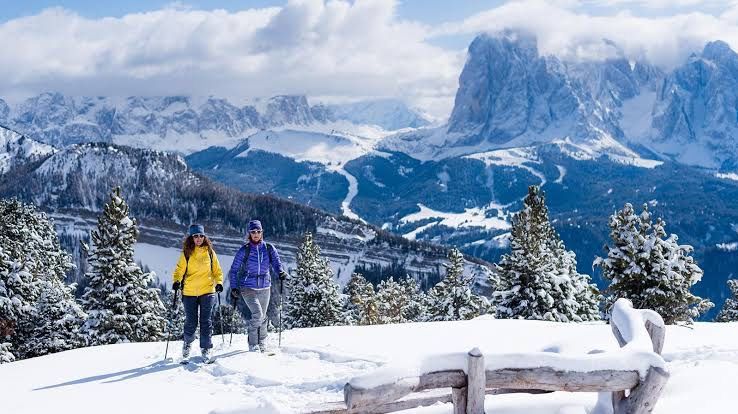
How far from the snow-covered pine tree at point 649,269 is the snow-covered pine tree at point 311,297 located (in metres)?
24.4

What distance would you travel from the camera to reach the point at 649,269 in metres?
31.6

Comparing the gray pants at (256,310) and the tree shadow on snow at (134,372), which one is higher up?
the gray pants at (256,310)

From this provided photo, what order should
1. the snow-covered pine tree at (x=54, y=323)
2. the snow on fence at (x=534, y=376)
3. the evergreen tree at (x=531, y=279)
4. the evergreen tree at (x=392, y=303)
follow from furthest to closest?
1. the evergreen tree at (x=392, y=303)
2. the snow-covered pine tree at (x=54, y=323)
3. the evergreen tree at (x=531, y=279)
4. the snow on fence at (x=534, y=376)

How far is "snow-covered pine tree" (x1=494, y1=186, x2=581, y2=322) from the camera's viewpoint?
1342 inches

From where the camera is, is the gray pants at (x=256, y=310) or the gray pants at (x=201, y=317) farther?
the gray pants at (x=256, y=310)

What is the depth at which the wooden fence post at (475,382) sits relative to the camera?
24.2ft

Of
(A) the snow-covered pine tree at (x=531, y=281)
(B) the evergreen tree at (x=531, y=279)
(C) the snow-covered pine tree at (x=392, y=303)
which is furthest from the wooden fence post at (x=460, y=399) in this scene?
(C) the snow-covered pine tree at (x=392, y=303)

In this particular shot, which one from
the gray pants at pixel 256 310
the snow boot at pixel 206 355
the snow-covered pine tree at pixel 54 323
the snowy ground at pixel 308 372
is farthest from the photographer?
the snow-covered pine tree at pixel 54 323

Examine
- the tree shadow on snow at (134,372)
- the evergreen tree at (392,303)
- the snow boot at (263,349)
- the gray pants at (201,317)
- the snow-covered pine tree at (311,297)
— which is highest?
the gray pants at (201,317)

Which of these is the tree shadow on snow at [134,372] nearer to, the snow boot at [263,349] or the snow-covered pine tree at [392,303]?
the snow boot at [263,349]

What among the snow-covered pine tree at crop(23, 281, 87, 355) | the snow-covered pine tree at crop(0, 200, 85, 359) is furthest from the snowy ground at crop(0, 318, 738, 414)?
the snow-covered pine tree at crop(23, 281, 87, 355)

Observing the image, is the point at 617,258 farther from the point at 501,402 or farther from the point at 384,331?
the point at 501,402

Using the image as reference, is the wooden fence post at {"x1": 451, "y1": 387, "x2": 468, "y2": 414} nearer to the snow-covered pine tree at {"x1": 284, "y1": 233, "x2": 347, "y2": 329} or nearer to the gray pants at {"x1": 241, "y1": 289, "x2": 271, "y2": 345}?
the gray pants at {"x1": 241, "y1": 289, "x2": 271, "y2": 345}

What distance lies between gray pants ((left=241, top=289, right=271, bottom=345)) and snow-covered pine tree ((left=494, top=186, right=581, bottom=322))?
21.8 meters
